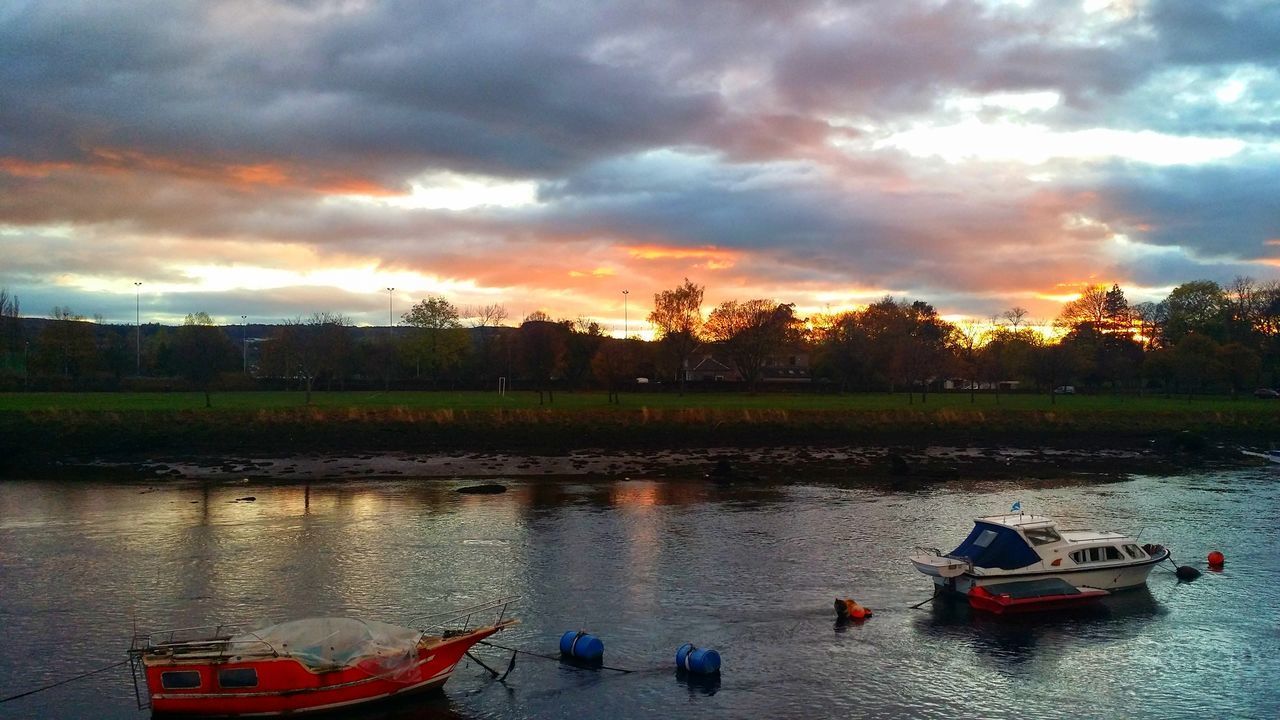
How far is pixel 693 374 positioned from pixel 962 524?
136990 millimetres

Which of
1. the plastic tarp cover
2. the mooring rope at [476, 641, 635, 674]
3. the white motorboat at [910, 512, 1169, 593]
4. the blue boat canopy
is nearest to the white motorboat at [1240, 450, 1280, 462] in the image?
the white motorboat at [910, 512, 1169, 593]

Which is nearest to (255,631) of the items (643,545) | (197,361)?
(643,545)

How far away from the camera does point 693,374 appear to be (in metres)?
183

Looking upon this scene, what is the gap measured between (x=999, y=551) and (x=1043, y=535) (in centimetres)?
206

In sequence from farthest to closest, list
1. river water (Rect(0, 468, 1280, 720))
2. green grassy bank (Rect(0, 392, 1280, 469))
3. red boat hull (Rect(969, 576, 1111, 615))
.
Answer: green grassy bank (Rect(0, 392, 1280, 469)) < red boat hull (Rect(969, 576, 1111, 615)) < river water (Rect(0, 468, 1280, 720))

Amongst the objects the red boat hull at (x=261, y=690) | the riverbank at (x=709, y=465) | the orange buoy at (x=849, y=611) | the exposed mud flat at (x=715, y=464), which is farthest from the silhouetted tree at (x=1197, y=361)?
the red boat hull at (x=261, y=690)

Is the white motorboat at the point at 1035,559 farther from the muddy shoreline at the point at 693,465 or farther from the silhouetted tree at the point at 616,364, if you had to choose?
the silhouetted tree at the point at 616,364

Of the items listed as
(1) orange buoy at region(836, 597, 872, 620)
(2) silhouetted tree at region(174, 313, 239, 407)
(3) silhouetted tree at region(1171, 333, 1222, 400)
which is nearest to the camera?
(1) orange buoy at region(836, 597, 872, 620)

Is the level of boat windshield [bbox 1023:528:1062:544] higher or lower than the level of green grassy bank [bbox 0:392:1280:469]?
lower

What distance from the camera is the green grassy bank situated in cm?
7638

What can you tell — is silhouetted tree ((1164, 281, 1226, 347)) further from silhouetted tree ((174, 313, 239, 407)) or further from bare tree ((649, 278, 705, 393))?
silhouetted tree ((174, 313, 239, 407))

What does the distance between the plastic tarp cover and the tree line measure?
88.6 meters

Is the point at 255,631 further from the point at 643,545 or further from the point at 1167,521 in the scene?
the point at 1167,521

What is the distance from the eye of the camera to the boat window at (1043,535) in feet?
112
